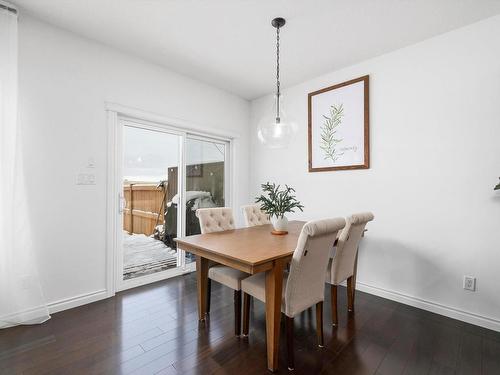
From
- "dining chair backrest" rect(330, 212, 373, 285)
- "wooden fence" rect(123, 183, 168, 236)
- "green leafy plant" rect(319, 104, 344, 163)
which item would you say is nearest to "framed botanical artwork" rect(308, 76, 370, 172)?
"green leafy plant" rect(319, 104, 344, 163)

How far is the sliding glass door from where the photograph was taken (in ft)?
9.78

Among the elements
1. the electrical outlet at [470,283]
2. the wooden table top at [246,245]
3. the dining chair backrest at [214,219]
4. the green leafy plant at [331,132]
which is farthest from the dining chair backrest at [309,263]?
the green leafy plant at [331,132]

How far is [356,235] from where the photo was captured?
7.06 feet

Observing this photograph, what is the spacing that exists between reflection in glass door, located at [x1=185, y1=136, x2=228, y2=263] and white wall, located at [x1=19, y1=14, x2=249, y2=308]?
0.97m

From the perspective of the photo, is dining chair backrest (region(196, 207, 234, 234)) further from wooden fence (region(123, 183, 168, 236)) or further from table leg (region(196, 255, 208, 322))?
wooden fence (region(123, 183, 168, 236))

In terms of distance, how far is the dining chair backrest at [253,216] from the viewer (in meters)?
3.01

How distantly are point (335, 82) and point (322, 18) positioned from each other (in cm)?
107

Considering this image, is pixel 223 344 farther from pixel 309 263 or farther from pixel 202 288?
pixel 309 263

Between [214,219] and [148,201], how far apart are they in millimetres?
1155

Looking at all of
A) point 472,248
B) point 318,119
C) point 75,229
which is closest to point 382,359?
point 472,248

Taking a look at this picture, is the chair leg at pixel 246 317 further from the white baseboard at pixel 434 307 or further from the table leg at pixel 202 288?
the white baseboard at pixel 434 307

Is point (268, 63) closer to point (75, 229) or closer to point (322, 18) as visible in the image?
point (322, 18)

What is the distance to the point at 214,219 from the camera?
262cm

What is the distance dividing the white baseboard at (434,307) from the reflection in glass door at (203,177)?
2302mm
